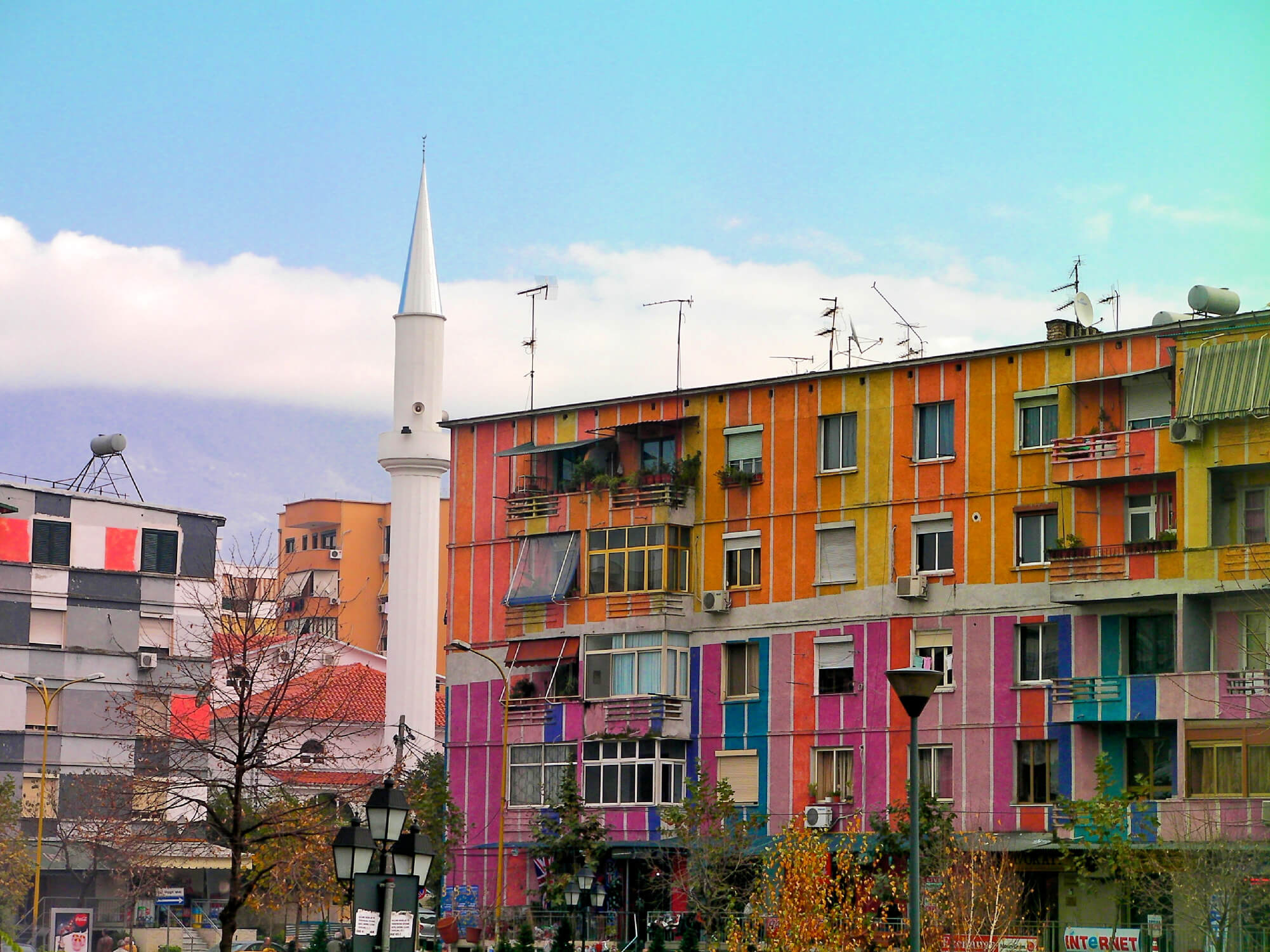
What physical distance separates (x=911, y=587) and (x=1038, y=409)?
213 inches

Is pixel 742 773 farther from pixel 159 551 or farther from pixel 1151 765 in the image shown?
pixel 159 551

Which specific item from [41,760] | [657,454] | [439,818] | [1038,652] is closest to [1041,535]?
[1038,652]

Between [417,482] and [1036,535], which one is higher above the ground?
[417,482]

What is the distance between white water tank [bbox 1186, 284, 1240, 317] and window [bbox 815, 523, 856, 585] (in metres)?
10.6

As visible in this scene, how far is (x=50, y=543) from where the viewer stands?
75.3m

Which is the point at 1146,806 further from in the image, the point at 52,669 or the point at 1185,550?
the point at 52,669

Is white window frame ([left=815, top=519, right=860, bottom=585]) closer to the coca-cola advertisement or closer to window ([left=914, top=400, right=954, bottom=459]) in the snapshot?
window ([left=914, top=400, right=954, bottom=459])

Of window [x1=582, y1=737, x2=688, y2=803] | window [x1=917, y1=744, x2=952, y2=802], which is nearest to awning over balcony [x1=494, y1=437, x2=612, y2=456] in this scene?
window [x1=582, y1=737, x2=688, y2=803]

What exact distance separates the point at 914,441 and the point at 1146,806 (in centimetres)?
1154

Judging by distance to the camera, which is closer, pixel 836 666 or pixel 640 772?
pixel 836 666

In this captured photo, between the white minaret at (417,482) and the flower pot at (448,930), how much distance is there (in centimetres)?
1732

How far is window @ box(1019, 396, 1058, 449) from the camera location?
4953cm

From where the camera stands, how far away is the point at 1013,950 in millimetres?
38500

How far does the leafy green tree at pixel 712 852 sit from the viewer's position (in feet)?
158
